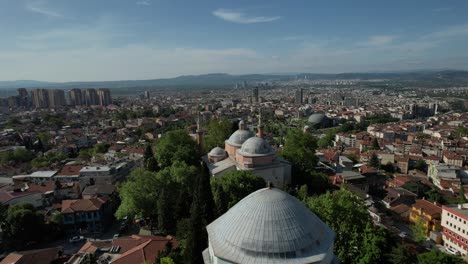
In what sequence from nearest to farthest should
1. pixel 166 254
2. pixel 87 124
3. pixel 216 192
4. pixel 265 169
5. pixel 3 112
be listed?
pixel 166 254 → pixel 216 192 → pixel 265 169 → pixel 87 124 → pixel 3 112

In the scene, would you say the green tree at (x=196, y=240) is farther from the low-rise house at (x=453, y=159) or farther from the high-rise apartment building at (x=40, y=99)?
the high-rise apartment building at (x=40, y=99)

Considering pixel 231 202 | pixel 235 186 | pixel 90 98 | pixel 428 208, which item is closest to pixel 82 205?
pixel 231 202

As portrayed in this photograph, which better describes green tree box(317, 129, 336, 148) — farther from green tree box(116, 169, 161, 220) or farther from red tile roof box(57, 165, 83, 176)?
green tree box(116, 169, 161, 220)

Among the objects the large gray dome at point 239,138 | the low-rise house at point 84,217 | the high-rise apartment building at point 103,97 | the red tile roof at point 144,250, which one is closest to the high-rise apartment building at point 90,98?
the high-rise apartment building at point 103,97

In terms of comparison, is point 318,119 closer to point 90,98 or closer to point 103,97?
point 103,97

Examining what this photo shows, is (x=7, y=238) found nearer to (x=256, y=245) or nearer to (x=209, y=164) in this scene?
(x=209, y=164)

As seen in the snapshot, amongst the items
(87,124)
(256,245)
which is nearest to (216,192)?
(256,245)
